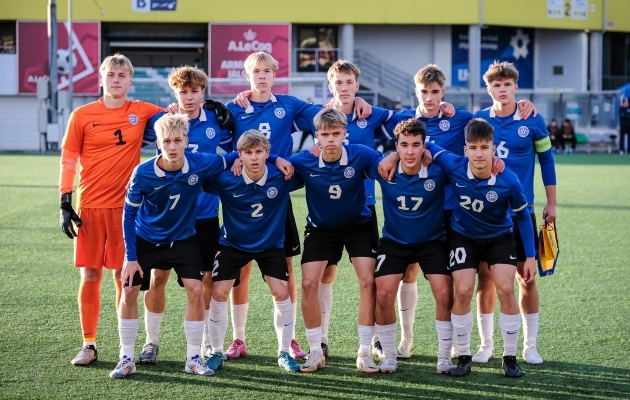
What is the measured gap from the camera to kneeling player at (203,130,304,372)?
584cm

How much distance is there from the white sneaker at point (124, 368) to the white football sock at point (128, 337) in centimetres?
3

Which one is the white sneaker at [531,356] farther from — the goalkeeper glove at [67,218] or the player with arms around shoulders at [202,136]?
the goalkeeper glove at [67,218]

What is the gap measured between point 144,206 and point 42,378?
1206 millimetres

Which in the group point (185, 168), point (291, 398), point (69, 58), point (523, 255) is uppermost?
point (69, 58)

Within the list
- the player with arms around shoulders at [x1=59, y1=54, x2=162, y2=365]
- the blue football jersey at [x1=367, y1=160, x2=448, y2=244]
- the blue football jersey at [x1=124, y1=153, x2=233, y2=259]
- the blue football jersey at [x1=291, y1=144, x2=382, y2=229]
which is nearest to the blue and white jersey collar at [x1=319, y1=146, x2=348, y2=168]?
the blue football jersey at [x1=291, y1=144, x2=382, y2=229]

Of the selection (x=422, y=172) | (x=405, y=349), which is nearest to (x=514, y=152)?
(x=422, y=172)

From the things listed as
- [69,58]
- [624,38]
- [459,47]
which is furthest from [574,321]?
[624,38]

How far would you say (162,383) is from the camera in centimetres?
542

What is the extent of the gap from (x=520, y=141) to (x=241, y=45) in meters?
30.8

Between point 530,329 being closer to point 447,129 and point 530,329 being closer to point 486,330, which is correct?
point 486,330

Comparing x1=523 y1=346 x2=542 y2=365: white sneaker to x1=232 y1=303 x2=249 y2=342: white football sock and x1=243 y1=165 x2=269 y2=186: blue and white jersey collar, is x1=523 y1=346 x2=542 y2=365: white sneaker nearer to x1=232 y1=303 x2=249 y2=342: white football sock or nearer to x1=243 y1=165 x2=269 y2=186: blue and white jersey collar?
x1=232 y1=303 x2=249 y2=342: white football sock

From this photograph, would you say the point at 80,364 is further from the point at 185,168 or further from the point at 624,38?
the point at 624,38

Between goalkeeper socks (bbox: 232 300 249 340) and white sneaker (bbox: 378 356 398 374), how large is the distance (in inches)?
40.1

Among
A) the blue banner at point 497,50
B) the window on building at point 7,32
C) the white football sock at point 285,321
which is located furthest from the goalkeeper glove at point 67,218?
the blue banner at point 497,50
